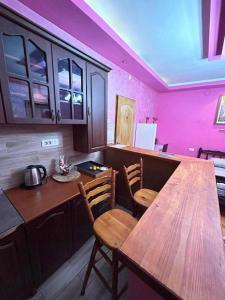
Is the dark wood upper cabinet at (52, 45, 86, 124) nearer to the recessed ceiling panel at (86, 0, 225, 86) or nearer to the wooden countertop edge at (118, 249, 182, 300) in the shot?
the recessed ceiling panel at (86, 0, 225, 86)

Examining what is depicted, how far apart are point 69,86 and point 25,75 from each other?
411 mm

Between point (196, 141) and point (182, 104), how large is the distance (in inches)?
46.1

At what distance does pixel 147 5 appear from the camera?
4.52 feet

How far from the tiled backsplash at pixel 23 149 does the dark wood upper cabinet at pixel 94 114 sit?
0.71 feet

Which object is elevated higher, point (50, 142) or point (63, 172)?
point (50, 142)

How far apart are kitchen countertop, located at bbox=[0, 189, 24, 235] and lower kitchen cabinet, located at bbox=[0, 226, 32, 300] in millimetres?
42

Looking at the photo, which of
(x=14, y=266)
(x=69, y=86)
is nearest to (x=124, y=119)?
(x=69, y=86)

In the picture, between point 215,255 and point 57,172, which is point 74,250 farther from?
point 215,255

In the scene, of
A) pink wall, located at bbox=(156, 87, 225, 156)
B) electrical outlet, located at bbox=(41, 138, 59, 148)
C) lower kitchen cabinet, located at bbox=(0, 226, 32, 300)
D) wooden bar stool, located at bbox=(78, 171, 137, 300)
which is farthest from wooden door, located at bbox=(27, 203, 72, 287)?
pink wall, located at bbox=(156, 87, 225, 156)

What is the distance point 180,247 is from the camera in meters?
0.59

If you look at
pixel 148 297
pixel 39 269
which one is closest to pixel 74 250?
pixel 39 269

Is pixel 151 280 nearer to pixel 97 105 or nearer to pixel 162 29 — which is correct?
pixel 97 105

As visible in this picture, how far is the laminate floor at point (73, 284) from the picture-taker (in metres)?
1.14

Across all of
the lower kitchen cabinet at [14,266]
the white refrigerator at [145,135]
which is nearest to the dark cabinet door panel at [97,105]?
the lower kitchen cabinet at [14,266]
